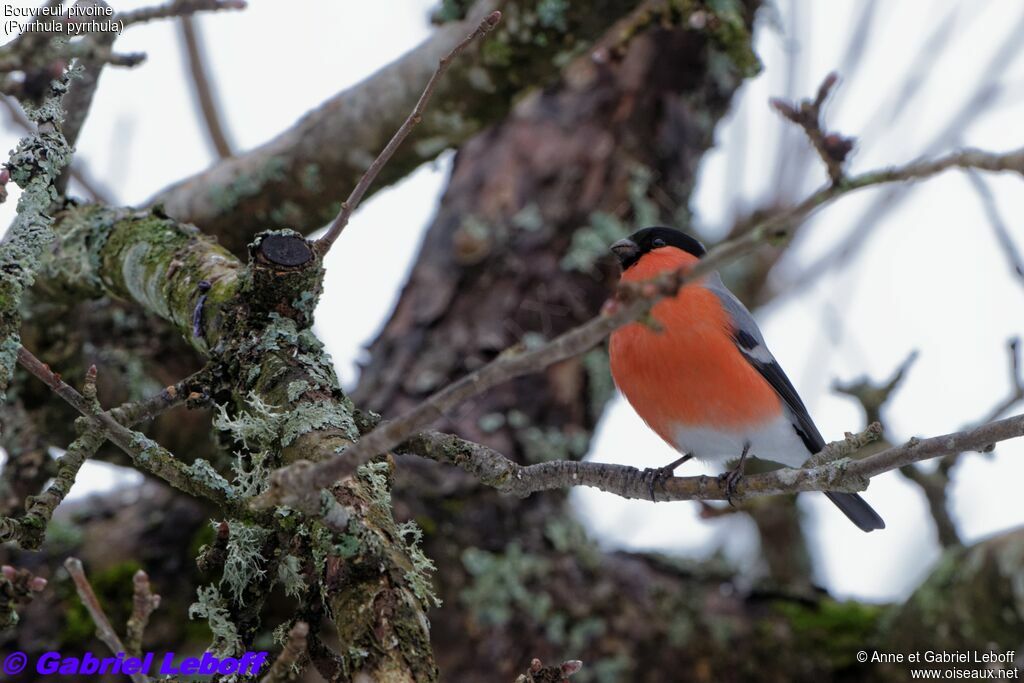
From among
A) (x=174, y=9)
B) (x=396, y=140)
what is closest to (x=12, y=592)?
(x=396, y=140)

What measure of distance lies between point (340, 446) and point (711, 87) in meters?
3.81

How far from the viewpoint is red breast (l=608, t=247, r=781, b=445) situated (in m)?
3.60

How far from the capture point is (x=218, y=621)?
206cm

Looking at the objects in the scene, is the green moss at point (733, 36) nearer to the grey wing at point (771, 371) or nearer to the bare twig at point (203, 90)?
the grey wing at point (771, 371)

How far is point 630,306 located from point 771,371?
2658mm

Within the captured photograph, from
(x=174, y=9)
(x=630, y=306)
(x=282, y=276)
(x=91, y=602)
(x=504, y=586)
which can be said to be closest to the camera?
(x=630, y=306)

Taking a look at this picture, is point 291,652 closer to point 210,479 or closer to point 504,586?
point 210,479

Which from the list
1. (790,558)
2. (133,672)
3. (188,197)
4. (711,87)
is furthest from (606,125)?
(133,672)

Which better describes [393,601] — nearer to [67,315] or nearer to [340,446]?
[340,446]

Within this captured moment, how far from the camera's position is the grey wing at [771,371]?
3891 millimetres

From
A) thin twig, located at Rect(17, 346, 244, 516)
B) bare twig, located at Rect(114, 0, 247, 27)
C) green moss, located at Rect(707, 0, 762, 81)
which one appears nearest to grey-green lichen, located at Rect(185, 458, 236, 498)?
thin twig, located at Rect(17, 346, 244, 516)

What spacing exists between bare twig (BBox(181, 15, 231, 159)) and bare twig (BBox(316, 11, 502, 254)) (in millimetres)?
3585

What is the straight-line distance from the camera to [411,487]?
430 centimetres

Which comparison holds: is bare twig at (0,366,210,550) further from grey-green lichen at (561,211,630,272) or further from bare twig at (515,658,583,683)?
grey-green lichen at (561,211,630,272)
